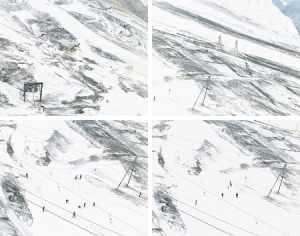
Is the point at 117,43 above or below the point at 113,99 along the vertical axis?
above

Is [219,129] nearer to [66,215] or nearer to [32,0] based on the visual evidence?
[66,215]

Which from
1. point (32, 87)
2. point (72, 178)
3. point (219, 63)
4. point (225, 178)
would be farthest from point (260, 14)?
point (72, 178)

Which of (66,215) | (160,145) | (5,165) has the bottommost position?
(66,215)

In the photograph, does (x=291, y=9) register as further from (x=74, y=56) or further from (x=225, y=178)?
(x=74, y=56)

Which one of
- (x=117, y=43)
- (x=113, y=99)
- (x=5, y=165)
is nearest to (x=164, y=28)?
(x=117, y=43)

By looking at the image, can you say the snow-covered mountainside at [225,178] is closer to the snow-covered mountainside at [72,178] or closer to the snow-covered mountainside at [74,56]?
the snow-covered mountainside at [72,178]

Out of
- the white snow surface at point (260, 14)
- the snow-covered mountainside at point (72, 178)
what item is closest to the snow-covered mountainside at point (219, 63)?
the white snow surface at point (260, 14)

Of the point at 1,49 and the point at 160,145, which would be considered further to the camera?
the point at 160,145
